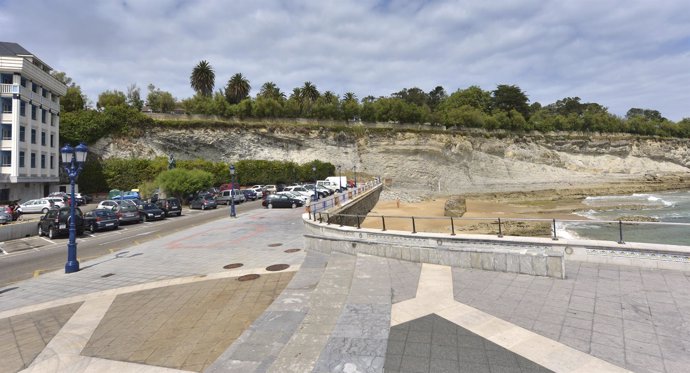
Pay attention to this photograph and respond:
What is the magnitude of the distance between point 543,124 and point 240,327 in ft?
366

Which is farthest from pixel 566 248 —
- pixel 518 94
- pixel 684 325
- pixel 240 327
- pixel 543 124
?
pixel 518 94

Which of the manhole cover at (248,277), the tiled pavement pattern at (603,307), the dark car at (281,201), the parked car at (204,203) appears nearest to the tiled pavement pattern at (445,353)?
the tiled pavement pattern at (603,307)

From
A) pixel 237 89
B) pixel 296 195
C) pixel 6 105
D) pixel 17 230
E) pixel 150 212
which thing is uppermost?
pixel 237 89

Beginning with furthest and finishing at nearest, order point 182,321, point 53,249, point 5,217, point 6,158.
A: point 6,158 < point 5,217 < point 53,249 < point 182,321

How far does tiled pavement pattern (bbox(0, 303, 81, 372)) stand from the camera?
236 inches

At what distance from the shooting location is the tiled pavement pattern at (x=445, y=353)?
482cm

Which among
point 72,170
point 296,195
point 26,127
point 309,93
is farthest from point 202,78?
point 72,170

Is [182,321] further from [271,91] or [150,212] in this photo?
[271,91]

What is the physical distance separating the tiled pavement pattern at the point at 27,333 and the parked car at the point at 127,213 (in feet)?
63.9

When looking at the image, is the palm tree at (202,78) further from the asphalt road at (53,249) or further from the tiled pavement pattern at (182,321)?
the tiled pavement pattern at (182,321)

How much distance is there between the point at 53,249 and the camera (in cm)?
1848

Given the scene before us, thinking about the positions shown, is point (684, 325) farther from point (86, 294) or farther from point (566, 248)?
point (86, 294)

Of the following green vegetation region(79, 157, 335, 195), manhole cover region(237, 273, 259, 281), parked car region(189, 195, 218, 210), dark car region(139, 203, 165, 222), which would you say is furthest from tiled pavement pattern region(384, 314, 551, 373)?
green vegetation region(79, 157, 335, 195)

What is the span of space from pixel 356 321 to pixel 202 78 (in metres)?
87.1
